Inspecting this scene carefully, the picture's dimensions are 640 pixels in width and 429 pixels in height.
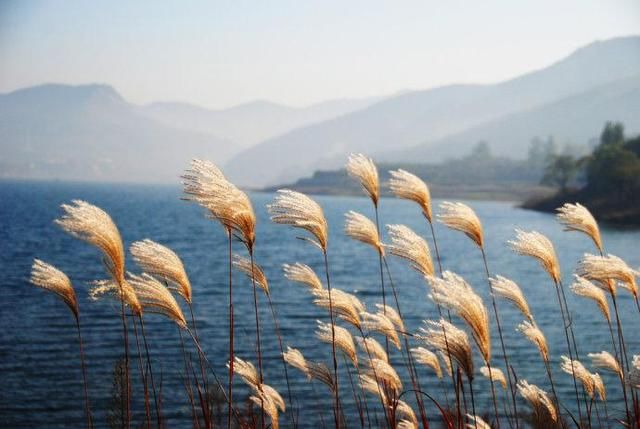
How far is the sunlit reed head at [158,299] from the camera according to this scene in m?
4.27

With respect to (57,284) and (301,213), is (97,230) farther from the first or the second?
(301,213)

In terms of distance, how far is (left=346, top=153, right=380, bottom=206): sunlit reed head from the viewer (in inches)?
206

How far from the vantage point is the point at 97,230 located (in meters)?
3.87

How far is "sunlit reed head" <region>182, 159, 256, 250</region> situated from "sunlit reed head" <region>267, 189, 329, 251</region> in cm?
35

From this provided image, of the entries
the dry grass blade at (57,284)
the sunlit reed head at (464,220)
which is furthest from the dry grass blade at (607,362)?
the dry grass blade at (57,284)

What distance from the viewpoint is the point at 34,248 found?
62.9m

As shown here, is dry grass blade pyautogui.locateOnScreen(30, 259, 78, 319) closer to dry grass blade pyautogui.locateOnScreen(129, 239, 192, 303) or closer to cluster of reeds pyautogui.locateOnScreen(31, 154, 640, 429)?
cluster of reeds pyautogui.locateOnScreen(31, 154, 640, 429)

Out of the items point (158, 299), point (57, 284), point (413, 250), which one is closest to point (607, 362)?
point (413, 250)

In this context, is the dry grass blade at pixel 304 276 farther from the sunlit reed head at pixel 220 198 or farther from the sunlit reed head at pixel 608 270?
the sunlit reed head at pixel 608 270

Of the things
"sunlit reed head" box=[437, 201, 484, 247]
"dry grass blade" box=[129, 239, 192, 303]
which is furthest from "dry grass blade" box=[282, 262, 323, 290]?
"dry grass blade" box=[129, 239, 192, 303]

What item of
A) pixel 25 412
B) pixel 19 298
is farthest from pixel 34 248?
pixel 25 412

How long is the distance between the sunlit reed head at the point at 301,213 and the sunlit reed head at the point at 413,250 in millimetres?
647

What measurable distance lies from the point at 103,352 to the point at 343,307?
66.0ft

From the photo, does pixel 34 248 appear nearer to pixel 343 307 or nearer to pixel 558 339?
pixel 558 339
